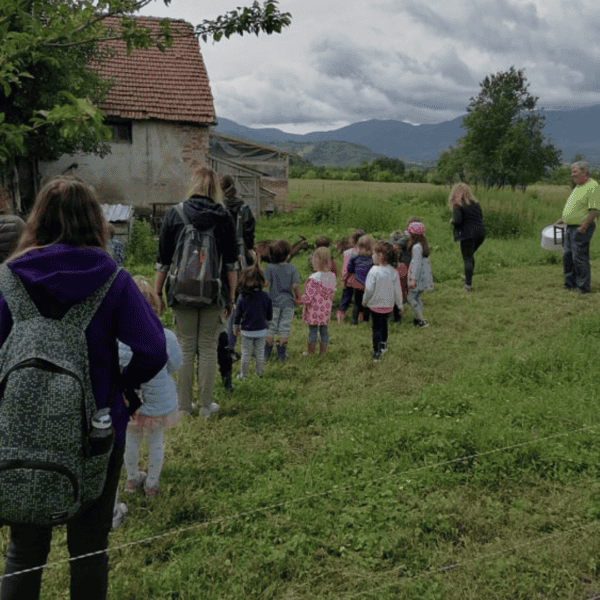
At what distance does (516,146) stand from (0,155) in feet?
182

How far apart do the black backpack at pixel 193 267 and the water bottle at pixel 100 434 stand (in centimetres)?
216

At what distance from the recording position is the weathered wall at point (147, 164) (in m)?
18.4

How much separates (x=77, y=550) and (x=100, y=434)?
1.86 ft

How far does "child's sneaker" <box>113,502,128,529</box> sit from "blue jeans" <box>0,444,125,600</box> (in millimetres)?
1038

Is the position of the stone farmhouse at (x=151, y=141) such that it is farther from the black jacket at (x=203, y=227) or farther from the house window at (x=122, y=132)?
the black jacket at (x=203, y=227)

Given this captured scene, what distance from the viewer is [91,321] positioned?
6.47 ft

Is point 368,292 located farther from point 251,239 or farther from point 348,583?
point 348,583

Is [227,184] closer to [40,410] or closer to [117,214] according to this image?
[40,410]

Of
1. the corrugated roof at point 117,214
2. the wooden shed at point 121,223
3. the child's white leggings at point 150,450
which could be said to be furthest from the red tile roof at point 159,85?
the child's white leggings at point 150,450

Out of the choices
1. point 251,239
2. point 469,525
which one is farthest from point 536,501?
point 251,239

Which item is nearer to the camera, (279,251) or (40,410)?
(40,410)

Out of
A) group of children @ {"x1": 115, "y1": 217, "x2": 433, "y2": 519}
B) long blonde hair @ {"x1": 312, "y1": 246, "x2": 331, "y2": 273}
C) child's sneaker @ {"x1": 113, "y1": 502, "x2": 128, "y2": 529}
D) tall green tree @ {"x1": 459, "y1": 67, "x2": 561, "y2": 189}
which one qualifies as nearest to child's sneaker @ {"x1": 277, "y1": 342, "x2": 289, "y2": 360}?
group of children @ {"x1": 115, "y1": 217, "x2": 433, "y2": 519}

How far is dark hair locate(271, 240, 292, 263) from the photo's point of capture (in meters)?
6.08

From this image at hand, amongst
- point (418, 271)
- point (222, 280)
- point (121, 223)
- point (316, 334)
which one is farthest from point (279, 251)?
point (121, 223)
